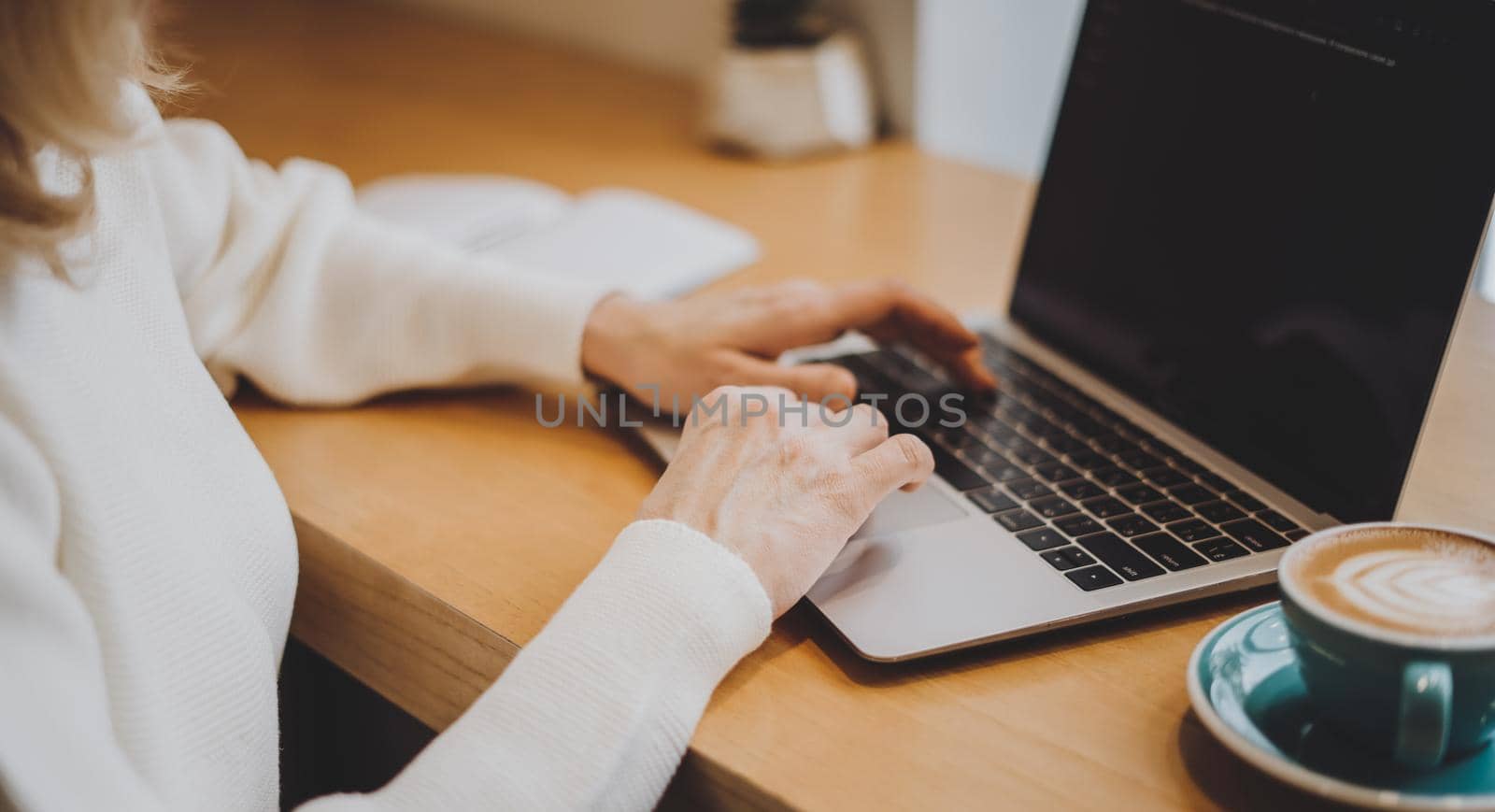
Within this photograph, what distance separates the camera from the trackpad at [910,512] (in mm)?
632

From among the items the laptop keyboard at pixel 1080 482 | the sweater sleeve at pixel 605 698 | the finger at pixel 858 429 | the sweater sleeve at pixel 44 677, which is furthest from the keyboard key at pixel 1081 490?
the sweater sleeve at pixel 44 677

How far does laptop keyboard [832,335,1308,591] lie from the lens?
605 mm

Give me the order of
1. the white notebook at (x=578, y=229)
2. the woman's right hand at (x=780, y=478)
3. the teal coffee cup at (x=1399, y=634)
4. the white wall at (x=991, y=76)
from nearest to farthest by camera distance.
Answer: the teal coffee cup at (x=1399, y=634)
the woman's right hand at (x=780, y=478)
the white notebook at (x=578, y=229)
the white wall at (x=991, y=76)

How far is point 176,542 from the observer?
0.53m

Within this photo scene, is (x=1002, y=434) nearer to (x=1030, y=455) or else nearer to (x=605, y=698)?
(x=1030, y=455)

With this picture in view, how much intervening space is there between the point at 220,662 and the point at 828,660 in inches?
10.7

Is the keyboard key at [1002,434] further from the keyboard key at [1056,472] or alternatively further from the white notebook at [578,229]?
the white notebook at [578,229]

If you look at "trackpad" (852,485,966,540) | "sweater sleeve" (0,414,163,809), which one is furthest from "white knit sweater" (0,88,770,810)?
"trackpad" (852,485,966,540)

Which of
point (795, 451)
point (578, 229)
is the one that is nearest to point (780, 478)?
point (795, 451)

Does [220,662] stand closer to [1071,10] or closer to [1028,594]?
[1028,594]

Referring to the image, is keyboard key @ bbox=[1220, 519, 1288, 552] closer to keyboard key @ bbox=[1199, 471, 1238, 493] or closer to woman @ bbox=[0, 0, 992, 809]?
keyboard key @ bbox=[1199, 471, 1238, 493]

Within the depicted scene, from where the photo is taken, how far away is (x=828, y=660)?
561mm

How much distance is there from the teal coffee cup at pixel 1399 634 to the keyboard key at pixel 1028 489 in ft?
0.58

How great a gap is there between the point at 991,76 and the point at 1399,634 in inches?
39.4
